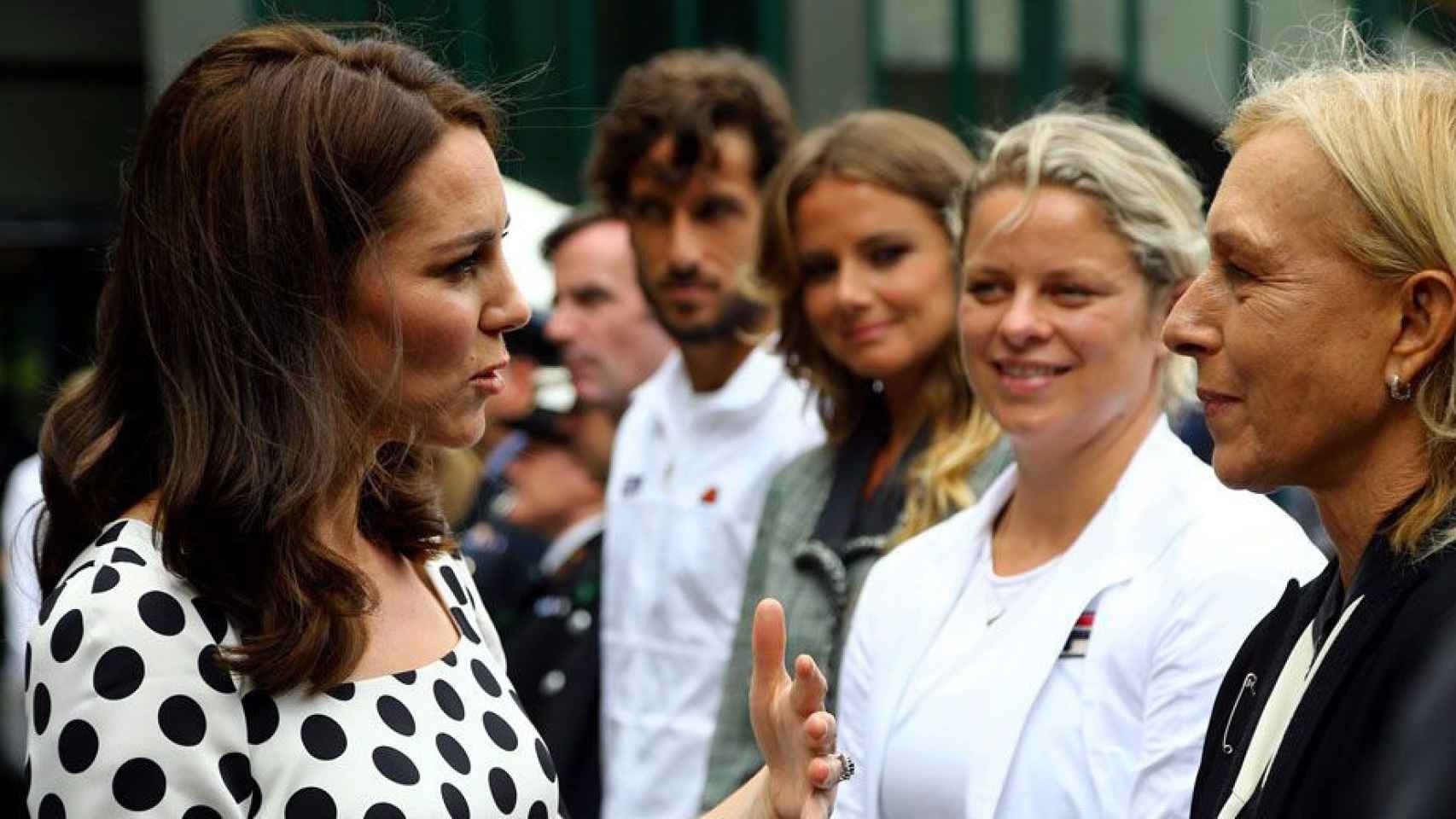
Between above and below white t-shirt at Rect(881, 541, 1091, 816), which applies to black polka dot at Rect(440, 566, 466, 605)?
above

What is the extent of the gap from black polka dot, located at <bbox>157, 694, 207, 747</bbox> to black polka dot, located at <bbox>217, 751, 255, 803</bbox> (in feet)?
0.15

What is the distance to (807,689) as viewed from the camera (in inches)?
102

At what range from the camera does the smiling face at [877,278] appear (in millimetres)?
4145

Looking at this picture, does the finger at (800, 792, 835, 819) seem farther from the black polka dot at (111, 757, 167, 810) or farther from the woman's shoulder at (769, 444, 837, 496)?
the woman's shoulder at (769, 444, 837, 496)

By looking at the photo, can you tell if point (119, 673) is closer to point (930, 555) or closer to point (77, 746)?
point (77, 746)

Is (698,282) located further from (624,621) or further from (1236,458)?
(1236,458)

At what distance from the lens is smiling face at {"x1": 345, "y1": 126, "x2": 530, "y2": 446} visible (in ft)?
8.31

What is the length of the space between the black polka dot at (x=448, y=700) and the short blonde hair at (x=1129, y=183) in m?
1.44

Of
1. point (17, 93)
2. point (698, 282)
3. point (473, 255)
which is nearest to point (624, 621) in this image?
point (698, 282)

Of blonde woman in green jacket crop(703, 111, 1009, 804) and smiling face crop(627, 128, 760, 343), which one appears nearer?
blonde woman in green jacket crop(703, 111, 1009, 804)

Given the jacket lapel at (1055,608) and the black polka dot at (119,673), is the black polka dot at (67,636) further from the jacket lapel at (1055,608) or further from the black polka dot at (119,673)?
the jacket lapel at (1055,608)

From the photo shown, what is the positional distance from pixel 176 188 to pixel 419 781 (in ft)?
2.63

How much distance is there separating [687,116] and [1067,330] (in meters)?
2.02

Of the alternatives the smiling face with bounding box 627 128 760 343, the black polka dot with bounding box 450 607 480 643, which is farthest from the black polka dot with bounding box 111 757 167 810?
the smiling face with bounding box 627 128 760 343
